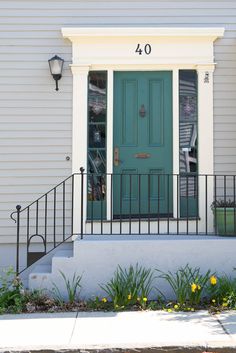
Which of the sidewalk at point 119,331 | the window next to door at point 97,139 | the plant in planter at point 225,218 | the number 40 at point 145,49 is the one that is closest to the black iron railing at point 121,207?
the window next to door at point 97,139

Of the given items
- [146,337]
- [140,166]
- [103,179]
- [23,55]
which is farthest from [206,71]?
[146,337]

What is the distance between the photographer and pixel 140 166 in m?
6.84

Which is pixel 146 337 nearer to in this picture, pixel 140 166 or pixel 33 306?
pixel 33 306

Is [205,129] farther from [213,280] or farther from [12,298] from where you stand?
[12,298]

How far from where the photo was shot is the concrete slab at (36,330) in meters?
4.36

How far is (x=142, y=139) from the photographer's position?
6867mm

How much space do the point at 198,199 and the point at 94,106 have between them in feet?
6.62

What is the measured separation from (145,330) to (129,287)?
2.74ft

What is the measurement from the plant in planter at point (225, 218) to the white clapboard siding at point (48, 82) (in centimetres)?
70

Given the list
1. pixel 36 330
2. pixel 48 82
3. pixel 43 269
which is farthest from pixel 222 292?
pixel 48 82

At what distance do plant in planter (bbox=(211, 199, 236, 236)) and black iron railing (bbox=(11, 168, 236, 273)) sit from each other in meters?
0.14

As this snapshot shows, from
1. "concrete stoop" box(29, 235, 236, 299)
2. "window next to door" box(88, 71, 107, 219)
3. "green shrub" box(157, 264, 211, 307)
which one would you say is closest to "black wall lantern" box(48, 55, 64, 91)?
"window next to door" box(88, 71, 107, 219)

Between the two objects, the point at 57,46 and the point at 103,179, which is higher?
the point at 57,46

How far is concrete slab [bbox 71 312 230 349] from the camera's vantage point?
4.33 metres
